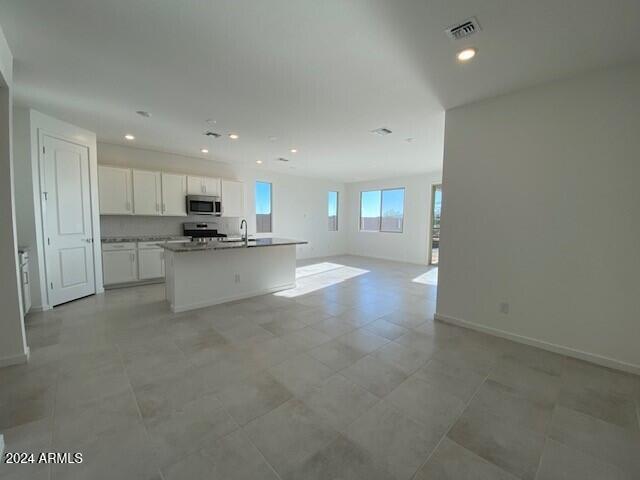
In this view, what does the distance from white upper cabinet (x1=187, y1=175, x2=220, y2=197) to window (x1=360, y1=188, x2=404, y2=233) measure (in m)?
5.05

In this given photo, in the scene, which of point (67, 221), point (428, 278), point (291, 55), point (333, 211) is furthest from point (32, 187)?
point (333, 211)

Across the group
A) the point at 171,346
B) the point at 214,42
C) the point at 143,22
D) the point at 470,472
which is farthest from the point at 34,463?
the point at 214,42

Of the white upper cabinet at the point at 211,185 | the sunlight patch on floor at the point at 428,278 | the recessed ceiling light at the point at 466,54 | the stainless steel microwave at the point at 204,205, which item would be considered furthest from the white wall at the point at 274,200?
the recessed ceiling light at the point at 466,54

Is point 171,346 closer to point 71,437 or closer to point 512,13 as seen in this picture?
point 71,437

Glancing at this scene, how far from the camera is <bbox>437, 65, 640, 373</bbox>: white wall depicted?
2.30 meters

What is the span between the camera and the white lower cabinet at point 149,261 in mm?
4980

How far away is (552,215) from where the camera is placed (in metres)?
2.62

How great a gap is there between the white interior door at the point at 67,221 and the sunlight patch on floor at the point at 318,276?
306cm

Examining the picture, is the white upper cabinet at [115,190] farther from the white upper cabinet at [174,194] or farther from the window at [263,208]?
the window at [263,208]

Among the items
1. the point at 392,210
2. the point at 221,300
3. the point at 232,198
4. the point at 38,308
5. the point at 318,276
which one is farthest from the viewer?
the point at 392,210

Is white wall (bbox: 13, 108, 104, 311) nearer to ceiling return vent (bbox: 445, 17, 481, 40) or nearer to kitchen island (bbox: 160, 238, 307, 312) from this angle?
kitchen island (bbox: 160, 238, 307, 312)

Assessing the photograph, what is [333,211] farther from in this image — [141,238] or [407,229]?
[141,238]

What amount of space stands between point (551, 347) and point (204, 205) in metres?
6.03

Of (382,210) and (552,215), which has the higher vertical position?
(382,210)
